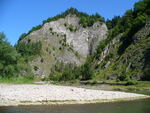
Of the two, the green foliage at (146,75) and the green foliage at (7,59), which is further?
the green foliage at (146,75)

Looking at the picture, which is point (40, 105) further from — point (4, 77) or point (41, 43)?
point (41, 43)

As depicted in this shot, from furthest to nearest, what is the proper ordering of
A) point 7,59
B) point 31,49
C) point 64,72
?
point 31,49, point 64,72, point 7,59

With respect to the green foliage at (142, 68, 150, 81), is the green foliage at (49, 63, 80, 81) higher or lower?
higher

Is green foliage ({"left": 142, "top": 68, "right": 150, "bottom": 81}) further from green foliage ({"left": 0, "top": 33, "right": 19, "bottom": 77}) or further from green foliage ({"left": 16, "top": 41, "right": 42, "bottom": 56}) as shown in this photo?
green foliage ({"left": 16, "top": 41, "right": 42, "bottom": 56})

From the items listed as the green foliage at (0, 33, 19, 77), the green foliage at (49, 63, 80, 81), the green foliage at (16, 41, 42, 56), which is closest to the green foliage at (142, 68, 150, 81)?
the green foliage at (0, 33, 19, 77)

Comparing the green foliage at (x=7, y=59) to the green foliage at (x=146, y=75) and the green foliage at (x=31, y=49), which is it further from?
the green foliage at (x=31, y=49)

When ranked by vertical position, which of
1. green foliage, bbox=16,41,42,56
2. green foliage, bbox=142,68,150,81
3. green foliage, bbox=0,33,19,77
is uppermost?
green foliage, bbox=16,41,42,56

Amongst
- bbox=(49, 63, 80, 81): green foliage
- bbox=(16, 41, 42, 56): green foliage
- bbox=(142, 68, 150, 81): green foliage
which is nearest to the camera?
bbox=(142, 68, 150, 81): green foliage

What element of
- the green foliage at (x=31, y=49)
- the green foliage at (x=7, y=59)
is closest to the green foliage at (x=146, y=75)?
the green foliage at (x=7, y=59)

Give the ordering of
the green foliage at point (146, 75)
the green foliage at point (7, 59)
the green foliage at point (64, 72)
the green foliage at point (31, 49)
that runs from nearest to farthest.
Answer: the green foliage at point (7, 59) → the green foliage at point (146, 75) → the green foliage at point (64, 72) → the green foliage at point (31, 49)

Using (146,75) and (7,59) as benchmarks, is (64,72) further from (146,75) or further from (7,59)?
(7,59)

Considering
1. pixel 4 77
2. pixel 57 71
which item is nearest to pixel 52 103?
pixel 4 77

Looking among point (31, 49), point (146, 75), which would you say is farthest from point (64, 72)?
point (146, 75)

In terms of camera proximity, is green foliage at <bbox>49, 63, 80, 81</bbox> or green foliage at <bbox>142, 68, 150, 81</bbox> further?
green foliage at <bbox>49, 63, 80, 81</bbox>
